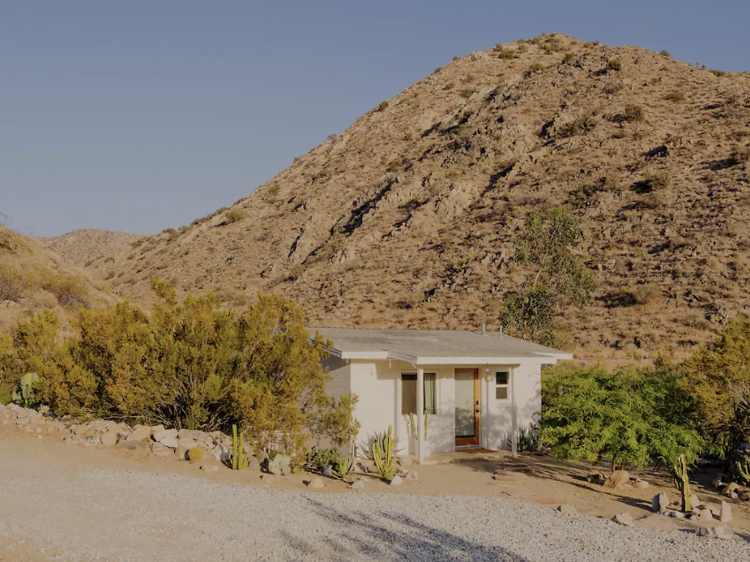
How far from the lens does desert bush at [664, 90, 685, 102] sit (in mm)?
55781

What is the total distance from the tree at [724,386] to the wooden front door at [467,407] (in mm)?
5317

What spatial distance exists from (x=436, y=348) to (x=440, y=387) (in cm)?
100

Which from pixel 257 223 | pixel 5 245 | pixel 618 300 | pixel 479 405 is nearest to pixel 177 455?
pixel 479 405

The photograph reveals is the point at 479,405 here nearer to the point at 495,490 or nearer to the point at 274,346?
the point at 495,490

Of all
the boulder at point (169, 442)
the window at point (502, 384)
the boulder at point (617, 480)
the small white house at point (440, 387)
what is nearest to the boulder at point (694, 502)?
the boulder at point (617, 480)

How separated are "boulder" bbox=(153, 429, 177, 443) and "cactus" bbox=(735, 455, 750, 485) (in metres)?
11.8

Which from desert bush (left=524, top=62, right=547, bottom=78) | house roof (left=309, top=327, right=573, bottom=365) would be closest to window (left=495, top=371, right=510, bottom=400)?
house roof (left=309, top=327, right=573, bottom=365)

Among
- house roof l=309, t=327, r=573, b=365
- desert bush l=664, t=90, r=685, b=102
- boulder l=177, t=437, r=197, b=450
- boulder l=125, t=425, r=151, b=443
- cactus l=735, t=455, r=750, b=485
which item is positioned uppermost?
desert bush l=664, t=90, r=685, b=102

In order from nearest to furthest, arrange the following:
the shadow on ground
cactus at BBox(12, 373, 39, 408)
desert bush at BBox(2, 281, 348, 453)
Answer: the shadow on ground → desert bush at BBox(2, 281, 348, 453) → cactus at BBox(12, 373, 39, 408)

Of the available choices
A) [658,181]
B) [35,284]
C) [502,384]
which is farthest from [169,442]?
[658,181]

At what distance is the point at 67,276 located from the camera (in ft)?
108

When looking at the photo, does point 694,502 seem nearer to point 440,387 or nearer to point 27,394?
point 440,387

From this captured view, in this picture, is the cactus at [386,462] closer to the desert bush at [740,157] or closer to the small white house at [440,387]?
the small white house at [440,387]

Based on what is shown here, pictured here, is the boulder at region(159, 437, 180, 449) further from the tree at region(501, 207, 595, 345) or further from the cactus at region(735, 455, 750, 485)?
the tree at region(501, 207, 595, 345)
